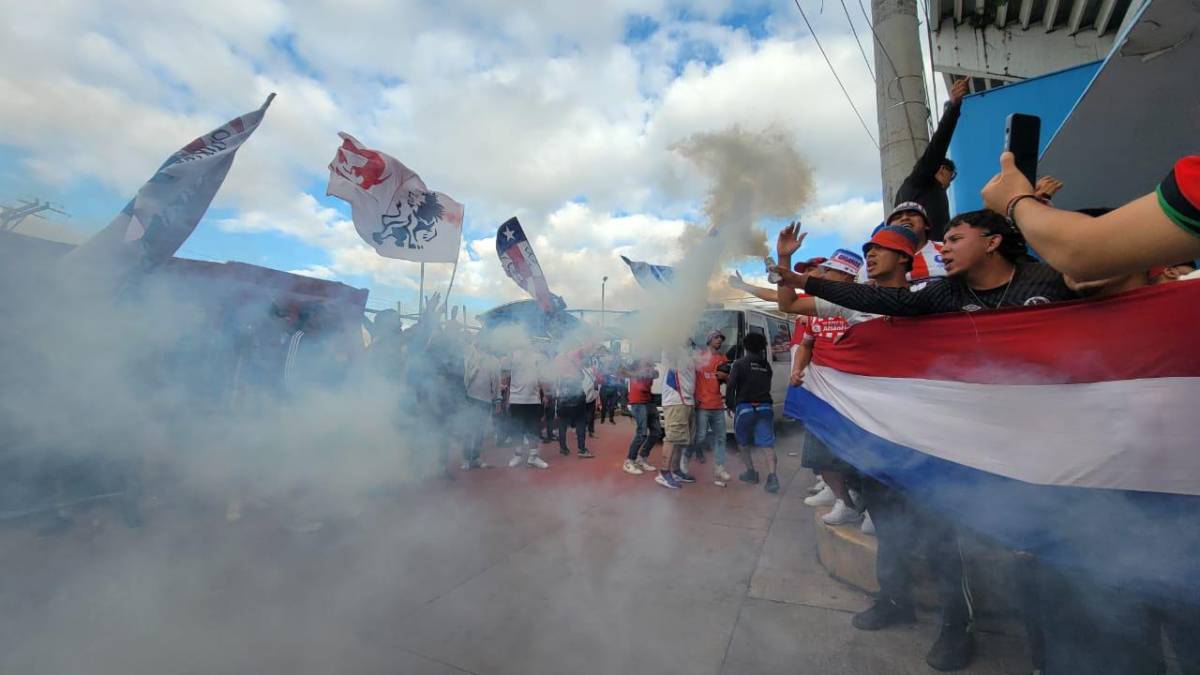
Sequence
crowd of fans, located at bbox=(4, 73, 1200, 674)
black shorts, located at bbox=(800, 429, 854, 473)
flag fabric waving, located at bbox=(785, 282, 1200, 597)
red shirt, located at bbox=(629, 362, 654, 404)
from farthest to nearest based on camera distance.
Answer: red shirt, located at bbox=(629, 362, 654, 404) → black shorts, located at bbox=(800, 429, 854, 473) → flag fabric waving, located at bbox=(785, 282, 1200, 597) → crowd of fans, located at bbox=(4, 73, 1200, 674)

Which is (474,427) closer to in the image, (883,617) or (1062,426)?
(883,617)

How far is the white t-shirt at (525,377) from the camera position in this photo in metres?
7.02

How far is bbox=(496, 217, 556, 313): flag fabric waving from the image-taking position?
6727mm

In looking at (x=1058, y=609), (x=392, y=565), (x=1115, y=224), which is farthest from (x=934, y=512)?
(x=392, y=565)

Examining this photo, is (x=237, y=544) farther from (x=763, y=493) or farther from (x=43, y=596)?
(x=763, y=493)

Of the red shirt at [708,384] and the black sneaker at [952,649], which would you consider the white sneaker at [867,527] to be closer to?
the black sneaker at [952,649]

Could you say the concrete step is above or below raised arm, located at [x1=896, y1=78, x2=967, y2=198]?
below

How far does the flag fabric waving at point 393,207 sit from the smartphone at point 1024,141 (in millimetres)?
5464

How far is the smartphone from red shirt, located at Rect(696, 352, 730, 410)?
4.55m

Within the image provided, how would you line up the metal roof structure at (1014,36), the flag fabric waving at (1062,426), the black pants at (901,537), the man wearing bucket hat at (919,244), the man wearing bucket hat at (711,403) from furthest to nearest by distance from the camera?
1. the metal roof structure at (1014,36)
2. the man wearing bucket hat at (711,403)
3. the man wearing bucket hat at (919,244)
4. the black pants at (901,537)
5. the flag fabric waving at (1062,426)

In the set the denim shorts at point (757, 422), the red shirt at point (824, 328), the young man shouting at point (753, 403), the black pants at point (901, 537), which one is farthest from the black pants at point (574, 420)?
the black pants at point (901, 537)

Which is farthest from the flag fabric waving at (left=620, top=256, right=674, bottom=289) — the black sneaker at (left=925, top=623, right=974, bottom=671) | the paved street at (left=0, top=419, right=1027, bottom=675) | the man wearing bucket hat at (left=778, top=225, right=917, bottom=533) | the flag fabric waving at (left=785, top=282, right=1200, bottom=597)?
the black sneaker at (left=925, top=623, right=974, bottom=671)

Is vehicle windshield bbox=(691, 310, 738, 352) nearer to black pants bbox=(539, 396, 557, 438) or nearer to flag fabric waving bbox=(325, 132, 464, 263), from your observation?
black pants bbox=(539, 396, 557, 438)

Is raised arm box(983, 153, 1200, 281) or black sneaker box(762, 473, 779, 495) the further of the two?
black sneaker box(762, 473, 779, 495)
